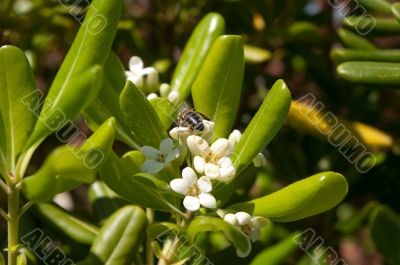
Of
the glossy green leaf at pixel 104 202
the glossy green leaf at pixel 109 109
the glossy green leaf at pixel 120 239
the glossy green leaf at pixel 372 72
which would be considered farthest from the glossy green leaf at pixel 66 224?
the glossy green leaf at pixel 372 72

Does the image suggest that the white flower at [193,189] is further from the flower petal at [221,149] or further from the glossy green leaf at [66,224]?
the glossy green leaf at [66,224]

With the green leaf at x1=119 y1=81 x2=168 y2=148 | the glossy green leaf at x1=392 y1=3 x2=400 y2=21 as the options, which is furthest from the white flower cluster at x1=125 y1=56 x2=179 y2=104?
the glossy green leaf at x1=392 y1=3 x2=400 y2=21

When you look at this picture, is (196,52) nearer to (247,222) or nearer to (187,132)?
(187,132)

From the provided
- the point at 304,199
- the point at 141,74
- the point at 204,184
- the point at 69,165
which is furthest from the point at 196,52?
the point at 69,165

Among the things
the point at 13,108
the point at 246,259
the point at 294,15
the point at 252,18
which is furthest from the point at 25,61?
the point at 294,15

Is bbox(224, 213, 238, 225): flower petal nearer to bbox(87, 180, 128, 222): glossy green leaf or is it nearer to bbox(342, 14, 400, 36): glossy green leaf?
bbox(87, 180, 128, 222): glossy green leaf

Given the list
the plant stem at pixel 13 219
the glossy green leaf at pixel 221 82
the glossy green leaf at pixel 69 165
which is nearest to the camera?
the glossy green leaf at pixel 69 165

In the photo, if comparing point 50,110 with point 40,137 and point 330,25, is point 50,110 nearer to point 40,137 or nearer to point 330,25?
point 40,137
